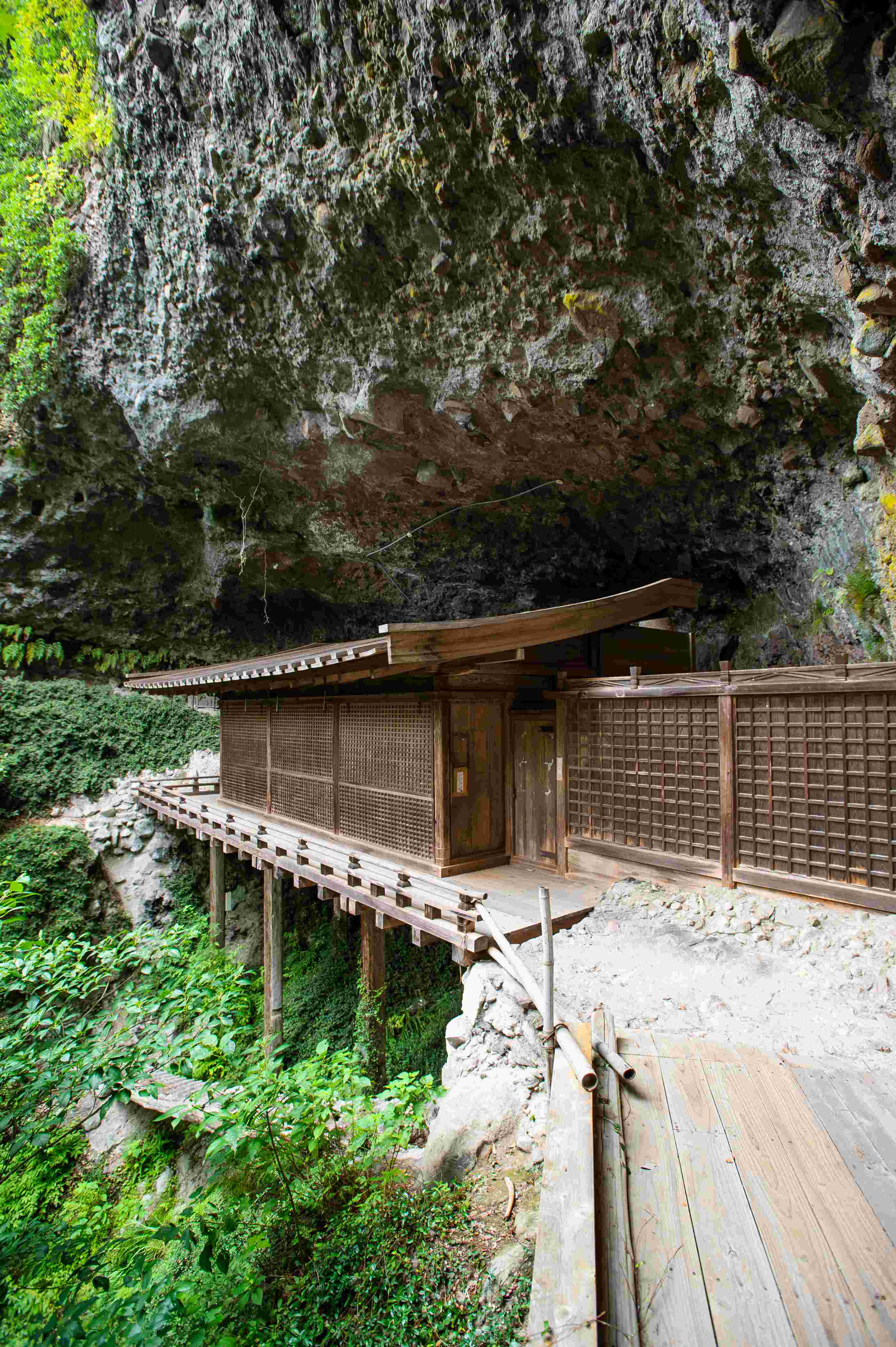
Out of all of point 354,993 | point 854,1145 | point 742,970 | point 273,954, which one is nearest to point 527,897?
point 742,970

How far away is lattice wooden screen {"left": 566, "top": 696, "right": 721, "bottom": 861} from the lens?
5.68 m

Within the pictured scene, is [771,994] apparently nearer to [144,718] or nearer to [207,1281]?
[207,1281]

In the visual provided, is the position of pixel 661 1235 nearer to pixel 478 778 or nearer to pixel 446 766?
pixel 446 766

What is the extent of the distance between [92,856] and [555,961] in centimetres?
1133

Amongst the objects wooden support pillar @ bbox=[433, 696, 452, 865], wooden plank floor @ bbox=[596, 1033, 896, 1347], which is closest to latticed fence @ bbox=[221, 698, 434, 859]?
wooden support pillar @ bbox=[433, 696, 452, 865]

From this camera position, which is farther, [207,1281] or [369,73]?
[369,73]

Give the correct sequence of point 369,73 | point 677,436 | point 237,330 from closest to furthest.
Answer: point 369,73 → point 677,436 → point 237,330

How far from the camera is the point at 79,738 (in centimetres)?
1445

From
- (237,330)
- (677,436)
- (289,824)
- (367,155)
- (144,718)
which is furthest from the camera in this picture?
(144,718)

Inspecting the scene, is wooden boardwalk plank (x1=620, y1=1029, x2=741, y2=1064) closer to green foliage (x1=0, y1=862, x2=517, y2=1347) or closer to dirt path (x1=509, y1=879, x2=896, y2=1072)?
dirt path (x1=509, y1=879, x2=896, y2=1072)

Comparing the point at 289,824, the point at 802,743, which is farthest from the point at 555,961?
the point at 289,824

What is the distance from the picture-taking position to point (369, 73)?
229 inches

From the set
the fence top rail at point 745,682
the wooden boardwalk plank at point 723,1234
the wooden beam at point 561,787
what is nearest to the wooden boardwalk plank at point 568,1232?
the wooden boardwalk plank at point 723,1234

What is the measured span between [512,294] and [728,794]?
5.67m
